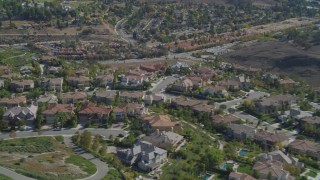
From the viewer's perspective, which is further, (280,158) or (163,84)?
(163,84)

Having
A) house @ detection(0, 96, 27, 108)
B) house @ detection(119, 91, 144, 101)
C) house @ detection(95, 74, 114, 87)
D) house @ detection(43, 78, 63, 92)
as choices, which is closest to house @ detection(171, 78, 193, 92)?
house @ detection(119, 91, 144, 101)

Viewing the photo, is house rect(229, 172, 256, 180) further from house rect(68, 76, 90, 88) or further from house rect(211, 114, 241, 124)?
house rect(68, 76, 90, 88)

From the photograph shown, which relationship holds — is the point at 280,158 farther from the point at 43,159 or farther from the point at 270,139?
the point at 43,159

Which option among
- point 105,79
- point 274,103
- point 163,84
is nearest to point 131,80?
point 105,79

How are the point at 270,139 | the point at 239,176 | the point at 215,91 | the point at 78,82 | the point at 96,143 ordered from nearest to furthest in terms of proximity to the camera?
the point at 239,176 → the point at 96,143 → the point at 270,139 → the point at 215,91 → the point at 78,82

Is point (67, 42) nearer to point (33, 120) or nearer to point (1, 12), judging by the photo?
point (1, 12)

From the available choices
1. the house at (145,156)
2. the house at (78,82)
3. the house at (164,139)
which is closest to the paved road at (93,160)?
the house at (145,156)

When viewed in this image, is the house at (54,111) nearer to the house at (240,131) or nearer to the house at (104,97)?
the house at (104,97)
